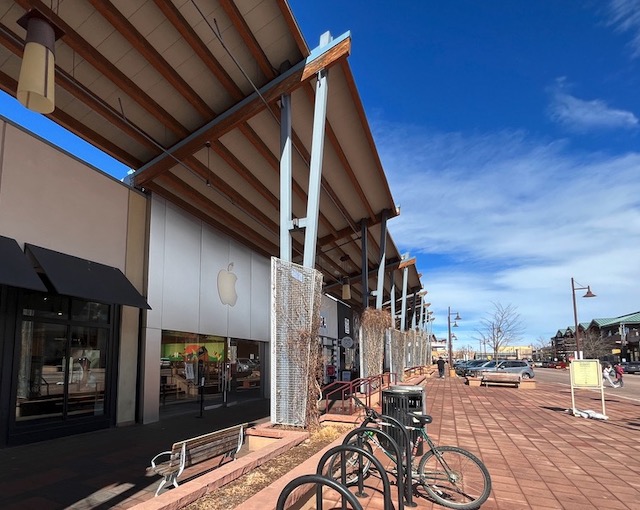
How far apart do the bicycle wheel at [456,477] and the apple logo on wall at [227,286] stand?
39.5 feet

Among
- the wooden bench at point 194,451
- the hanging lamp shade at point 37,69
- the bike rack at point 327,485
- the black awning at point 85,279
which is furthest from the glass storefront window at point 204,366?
the bike rack at point 327,485

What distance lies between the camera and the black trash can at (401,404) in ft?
19.0

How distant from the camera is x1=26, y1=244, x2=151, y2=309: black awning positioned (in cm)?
891

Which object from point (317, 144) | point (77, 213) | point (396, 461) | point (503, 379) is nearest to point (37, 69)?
point (396, 461)

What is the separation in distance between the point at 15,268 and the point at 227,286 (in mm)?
9144

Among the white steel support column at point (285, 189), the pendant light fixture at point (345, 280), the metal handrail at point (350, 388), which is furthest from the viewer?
the pendant light fixture at point (345, 280)

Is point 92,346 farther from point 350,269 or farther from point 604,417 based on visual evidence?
point 350,269

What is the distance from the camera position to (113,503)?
5.42 m

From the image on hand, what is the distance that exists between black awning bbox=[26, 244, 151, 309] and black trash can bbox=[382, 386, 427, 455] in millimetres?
6425

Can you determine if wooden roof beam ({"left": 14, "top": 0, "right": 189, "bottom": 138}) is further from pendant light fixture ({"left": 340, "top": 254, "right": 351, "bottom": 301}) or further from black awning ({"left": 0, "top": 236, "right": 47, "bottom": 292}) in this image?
pendant light fixture ({"left": 340, "top": 254, "right": 351, "bottom": 301})

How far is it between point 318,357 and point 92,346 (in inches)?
220

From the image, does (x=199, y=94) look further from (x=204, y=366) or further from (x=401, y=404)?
(x=204, y=366)

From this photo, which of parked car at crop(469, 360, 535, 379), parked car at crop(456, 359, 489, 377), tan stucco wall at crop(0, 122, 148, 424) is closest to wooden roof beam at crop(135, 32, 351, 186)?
tan stucco wall at crop(0, 122, 148, 424)

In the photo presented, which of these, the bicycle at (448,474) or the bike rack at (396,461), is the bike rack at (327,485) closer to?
the bike rack at (396,461)
